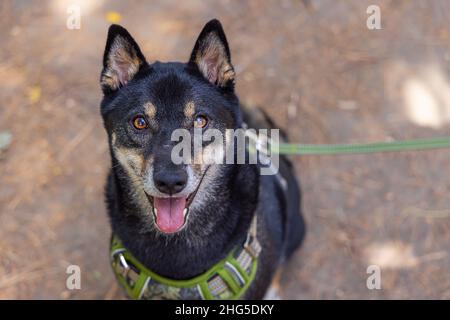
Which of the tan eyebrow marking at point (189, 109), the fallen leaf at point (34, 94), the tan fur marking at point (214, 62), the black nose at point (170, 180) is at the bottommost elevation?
the black nose at point (170, 180)

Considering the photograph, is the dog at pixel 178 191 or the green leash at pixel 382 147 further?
the green leash at pixel 382 147

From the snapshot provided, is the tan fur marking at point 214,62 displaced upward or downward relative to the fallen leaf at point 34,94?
A: upward

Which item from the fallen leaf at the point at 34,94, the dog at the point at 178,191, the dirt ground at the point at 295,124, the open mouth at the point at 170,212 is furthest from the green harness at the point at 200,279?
the fallen leaf at the point at 34,94

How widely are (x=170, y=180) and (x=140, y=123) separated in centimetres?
42

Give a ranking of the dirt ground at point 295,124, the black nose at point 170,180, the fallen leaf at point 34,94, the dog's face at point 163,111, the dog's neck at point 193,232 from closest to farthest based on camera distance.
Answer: the black nose at point 170,180, the dog's face at point 163,111, the dog's neck at point 193,232, the dirt ground at point 295,124, the fallen leaf at point 34,94

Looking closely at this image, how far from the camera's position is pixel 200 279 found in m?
2.99

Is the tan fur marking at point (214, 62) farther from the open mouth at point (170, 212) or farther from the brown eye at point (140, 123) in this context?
the open mouth at point (170, 212)

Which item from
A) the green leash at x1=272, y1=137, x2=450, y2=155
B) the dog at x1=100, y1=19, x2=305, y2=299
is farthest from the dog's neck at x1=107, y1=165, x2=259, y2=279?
the green leash at x1=272, y1=137, x2=450, y2=155

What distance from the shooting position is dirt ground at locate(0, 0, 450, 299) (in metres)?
4.14

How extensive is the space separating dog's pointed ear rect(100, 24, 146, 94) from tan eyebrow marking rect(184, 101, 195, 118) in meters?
0.36

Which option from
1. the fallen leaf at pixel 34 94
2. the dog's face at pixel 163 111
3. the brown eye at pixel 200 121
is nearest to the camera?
the dog's face at pixel 163 111

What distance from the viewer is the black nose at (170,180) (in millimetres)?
2586

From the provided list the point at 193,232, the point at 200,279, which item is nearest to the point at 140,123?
the point at 193,232

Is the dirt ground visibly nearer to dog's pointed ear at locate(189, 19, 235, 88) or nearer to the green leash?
the green leash
